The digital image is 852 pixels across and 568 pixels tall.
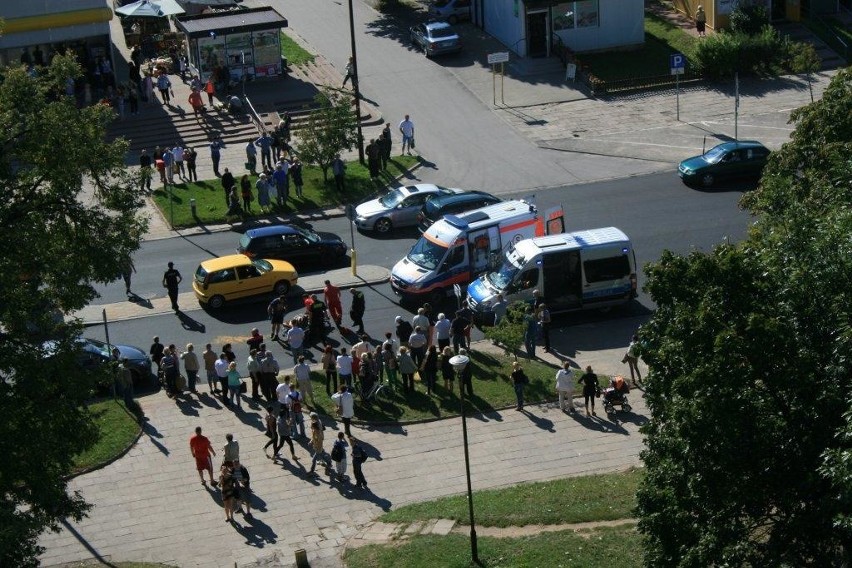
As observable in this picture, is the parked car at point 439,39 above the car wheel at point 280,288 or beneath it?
above

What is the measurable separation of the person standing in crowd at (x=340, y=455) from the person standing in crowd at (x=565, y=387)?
532 cm

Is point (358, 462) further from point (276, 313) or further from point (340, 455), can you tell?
point (276, 313)

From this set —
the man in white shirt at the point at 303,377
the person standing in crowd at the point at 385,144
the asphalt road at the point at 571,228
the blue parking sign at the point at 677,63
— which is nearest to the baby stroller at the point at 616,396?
the asphalt road at the point at 571,228

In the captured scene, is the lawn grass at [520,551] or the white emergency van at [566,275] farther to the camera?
the white emergency van at [566,275]

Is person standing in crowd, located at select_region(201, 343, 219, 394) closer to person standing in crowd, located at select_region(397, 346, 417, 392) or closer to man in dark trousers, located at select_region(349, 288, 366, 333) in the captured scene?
person standing in crowd, located at select_region(397, 346, 417, 392)

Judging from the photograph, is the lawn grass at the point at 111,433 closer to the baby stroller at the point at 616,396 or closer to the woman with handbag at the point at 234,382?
the woman with handbag at the point at 234,382

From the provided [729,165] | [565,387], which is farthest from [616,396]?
[729,165]

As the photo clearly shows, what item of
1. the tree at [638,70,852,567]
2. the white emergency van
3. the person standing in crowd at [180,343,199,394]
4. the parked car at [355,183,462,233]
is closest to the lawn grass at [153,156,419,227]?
the parked car at [355,183,462,233]

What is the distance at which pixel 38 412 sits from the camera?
70.1 ft

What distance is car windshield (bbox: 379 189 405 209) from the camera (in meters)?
41.3

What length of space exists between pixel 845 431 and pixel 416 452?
1436 cm

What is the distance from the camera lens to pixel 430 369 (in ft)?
102

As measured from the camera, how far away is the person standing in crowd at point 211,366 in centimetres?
3117

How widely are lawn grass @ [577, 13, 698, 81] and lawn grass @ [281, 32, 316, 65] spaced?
36.7 feet
